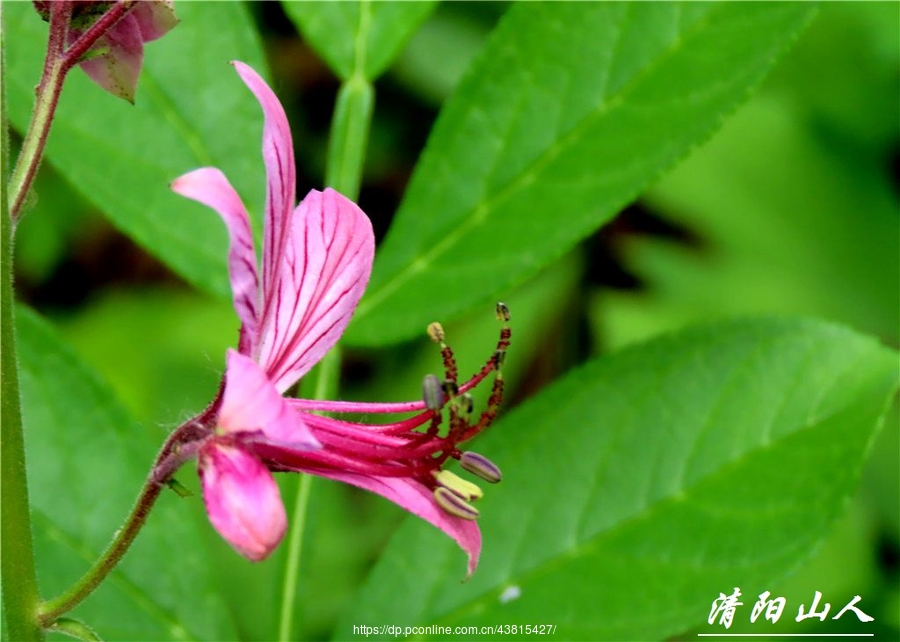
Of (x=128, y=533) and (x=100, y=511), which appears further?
(x=100, y=511)

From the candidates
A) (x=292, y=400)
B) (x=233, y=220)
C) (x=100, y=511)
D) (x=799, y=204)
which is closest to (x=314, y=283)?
(x=292, y=400)

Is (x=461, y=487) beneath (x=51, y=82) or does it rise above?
beneath

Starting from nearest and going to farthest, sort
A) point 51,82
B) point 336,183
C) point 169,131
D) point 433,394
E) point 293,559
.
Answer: point 51,82, point 433,394, point 293,559, point 336,183, point 169,131

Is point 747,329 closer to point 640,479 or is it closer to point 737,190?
point 640,479

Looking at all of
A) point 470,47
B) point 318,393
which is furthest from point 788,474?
point 470,47

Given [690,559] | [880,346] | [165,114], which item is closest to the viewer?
[690,559]

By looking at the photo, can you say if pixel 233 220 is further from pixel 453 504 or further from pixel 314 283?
pixel 453 504

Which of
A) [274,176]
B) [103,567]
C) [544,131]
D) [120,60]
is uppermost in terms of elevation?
[544,131]
